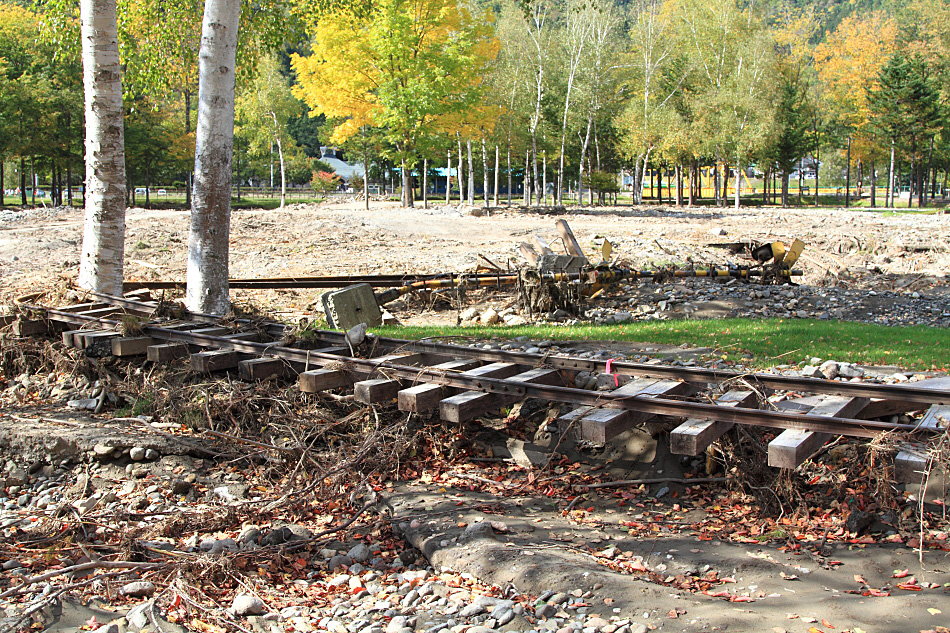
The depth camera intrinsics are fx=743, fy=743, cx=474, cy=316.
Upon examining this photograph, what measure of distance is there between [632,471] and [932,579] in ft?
7.64

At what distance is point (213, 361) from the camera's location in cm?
715

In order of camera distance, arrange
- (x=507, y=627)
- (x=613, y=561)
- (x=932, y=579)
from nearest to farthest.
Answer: (x=507, y=627), (x=932, y=579), (x=613, y=561)

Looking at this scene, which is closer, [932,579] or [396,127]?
[932,579]

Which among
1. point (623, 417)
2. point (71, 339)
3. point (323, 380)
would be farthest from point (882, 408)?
point (71, 339)

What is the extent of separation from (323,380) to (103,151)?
21.6 ft

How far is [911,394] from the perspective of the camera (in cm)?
526

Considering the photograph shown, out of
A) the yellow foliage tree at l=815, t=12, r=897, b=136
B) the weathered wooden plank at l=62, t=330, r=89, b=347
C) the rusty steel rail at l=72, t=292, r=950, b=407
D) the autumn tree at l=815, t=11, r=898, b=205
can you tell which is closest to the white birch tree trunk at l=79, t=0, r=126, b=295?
the weathered wooden plank at l=62, t=330, r=89, b=347

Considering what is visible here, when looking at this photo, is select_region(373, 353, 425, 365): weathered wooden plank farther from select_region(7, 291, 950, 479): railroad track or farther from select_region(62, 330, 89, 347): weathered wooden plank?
select_region(62, 330, 89, 347): weathered wooden plank

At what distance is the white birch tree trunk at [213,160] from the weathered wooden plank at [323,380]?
15.9ft

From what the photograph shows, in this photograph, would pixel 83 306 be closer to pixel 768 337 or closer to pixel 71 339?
pixel 71 339

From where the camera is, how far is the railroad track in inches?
192

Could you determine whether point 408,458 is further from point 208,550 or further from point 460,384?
point 208,550

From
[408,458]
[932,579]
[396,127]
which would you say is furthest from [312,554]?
[396,127]

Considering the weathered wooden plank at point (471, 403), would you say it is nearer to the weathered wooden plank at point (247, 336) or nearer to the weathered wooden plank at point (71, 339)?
the weathered wooden plank at point (247, 336)
